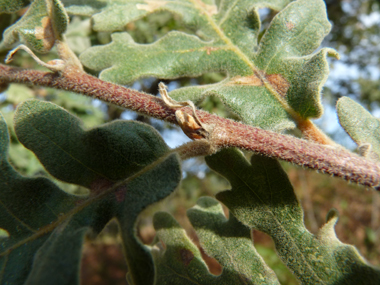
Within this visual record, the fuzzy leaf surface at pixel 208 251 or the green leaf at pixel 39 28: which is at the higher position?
the green leaf at pixel 39 28

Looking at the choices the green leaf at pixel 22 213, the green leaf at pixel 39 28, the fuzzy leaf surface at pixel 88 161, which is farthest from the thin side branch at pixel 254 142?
the green leaf at pixel 22 213

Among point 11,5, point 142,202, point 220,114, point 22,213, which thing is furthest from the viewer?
point 220,114

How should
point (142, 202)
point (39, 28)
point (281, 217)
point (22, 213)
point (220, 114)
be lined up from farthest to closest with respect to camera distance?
1. point (220, 114)
2. point (39, 28)
3. point (281, 217)
4. point (22, 213)
5. point (142, 202)

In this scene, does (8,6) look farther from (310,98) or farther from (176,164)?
(310,98)

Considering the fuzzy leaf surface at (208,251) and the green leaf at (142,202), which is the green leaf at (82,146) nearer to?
the green leaf at (142,202)

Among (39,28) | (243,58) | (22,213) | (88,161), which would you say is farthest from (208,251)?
(39,28)

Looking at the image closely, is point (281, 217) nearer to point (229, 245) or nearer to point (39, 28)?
point (229, 245)
